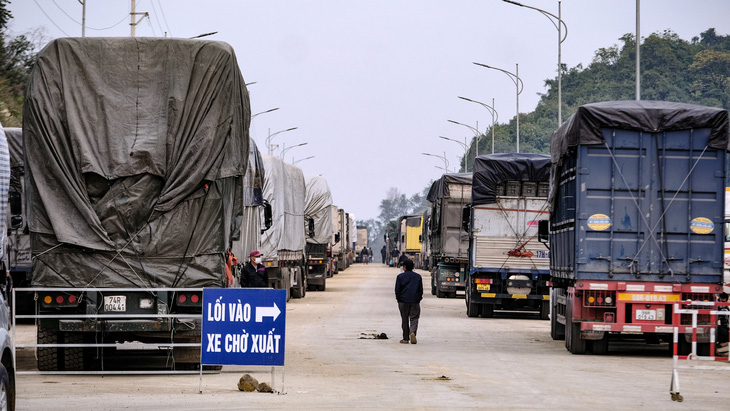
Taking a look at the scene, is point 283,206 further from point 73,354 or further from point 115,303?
point 115,303

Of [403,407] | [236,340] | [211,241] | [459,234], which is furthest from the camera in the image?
[459,234]

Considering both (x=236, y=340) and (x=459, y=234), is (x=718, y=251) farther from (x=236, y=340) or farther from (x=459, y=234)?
(x=459, y=234)

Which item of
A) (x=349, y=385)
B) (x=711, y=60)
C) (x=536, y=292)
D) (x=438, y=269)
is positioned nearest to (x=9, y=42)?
(x=438, y=269)

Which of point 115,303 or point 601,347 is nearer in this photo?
point 115,303

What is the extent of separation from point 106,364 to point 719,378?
28.2ft

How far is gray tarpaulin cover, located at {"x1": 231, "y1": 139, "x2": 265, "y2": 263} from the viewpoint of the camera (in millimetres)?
24312

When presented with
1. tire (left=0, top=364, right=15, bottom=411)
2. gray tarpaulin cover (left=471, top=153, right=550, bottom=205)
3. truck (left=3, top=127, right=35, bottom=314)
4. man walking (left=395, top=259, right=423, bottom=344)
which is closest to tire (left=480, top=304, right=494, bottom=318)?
gray tarpaulin cover (left=471, top=153, right=550, bottom=205)

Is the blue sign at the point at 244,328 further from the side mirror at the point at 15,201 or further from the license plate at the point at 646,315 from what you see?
the side mirror at the point at 15,201

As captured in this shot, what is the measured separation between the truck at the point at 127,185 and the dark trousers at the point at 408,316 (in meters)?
6.63

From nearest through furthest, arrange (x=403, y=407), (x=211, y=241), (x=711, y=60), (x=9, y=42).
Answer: (x=403, y=407), (x=211, y=241), (x=9, y=42), (x=711, y=60)

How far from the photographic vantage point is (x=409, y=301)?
21641mm

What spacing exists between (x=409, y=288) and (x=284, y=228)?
14.0 meters

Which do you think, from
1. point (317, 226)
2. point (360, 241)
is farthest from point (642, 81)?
point (317, 226)

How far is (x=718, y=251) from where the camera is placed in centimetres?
1858
